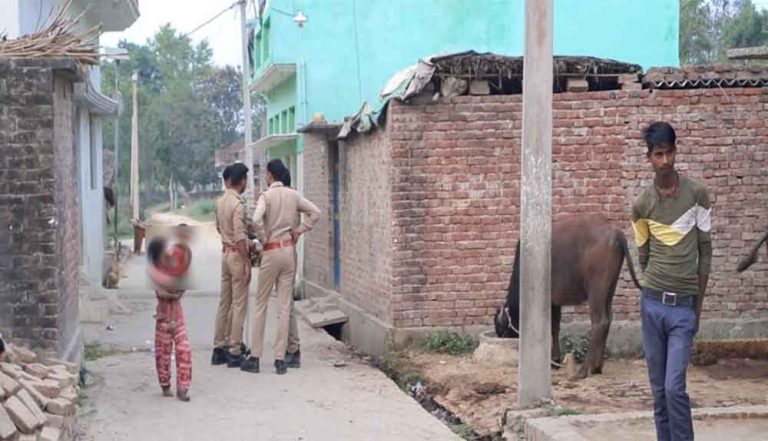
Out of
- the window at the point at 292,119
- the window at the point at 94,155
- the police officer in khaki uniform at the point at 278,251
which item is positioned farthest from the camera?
the window at the point at 292,119

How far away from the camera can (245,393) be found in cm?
922

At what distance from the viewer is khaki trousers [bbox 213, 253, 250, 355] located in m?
10.5

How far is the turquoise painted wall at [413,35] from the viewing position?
71.3 ft

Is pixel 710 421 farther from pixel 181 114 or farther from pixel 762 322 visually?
pixel 181 114

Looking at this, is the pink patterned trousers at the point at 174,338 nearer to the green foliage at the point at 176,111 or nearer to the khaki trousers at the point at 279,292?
the khaki trousers at the point at 279,292

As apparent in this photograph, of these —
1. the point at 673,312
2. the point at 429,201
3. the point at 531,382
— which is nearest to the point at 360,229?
the point at 429,201

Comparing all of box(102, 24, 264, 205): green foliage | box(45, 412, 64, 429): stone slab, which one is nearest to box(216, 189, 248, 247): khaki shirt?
box(45, 412, 64, 429): stone slab

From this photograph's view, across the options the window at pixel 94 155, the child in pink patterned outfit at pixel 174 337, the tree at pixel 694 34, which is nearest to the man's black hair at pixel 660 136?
the child in pink patterned outfit at pixel 174 337

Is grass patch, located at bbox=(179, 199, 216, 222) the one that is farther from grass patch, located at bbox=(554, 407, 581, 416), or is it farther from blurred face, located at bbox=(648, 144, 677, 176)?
blurred face, located at bbox=(648, 144, 677, 176)

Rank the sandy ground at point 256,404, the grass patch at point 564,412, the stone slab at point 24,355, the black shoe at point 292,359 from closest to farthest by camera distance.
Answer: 1. the grass patch at point 564,412
2. the stone slab at point 24,355
3. the sandy ground at point 256,404
4. the black shoe at point 292,359

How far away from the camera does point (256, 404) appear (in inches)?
345

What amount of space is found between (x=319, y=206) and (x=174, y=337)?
8.17m

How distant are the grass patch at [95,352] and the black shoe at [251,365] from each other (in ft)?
5.88

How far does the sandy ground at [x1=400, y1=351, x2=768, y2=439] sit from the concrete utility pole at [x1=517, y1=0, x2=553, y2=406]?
0.42m
